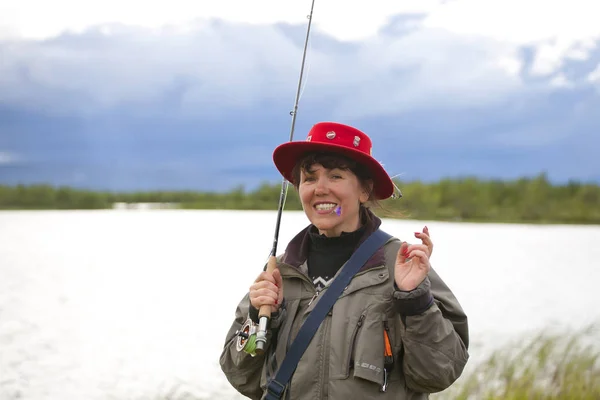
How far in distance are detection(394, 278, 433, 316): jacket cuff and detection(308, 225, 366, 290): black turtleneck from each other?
18.8 inches

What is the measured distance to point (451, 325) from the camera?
9.33ft

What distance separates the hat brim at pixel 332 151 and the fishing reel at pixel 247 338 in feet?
2.78

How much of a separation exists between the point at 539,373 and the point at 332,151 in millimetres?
5915

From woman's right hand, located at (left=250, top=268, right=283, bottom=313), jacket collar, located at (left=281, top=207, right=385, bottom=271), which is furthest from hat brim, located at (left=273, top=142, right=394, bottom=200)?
woman's right hand, located at (left=250, top=268, right=283, bottom=313)

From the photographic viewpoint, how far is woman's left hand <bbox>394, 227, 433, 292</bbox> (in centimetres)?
263

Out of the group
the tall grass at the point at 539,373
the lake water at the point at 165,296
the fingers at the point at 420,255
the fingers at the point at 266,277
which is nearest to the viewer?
the fingers at the point at 420,255

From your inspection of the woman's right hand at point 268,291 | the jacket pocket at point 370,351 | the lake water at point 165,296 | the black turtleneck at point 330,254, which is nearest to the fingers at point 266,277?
the woman's right hand at point 268,291

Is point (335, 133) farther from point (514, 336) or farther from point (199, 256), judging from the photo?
point (199, 256)

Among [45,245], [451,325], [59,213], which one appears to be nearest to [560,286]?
[451,325]

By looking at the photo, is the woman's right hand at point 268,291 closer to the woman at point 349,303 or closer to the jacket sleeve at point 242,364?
the woman at point 349,303

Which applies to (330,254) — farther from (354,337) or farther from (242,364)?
(242,364)

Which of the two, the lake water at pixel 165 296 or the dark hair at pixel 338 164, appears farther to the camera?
the lake water at pixel 165 296

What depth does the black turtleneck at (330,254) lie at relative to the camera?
3.08 metres

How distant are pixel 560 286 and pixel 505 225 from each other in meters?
16.6
